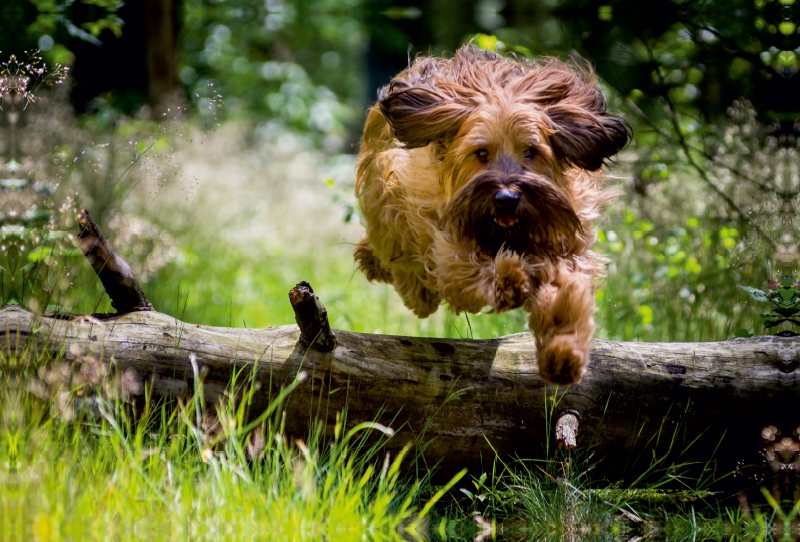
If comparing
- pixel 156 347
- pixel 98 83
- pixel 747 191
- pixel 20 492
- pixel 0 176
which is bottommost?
pixel 20 492

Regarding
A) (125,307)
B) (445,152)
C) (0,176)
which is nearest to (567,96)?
(445,152)

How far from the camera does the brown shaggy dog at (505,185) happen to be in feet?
11.1

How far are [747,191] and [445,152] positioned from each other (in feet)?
9.89

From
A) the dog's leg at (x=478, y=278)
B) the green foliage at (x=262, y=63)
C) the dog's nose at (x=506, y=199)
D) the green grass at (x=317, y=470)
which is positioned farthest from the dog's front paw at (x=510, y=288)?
the green foliage at (x=262, y=63)

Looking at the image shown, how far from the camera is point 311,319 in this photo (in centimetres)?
321

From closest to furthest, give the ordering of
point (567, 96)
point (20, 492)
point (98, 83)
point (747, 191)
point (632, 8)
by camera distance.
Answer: point (20, 492) → point (567, 96) → point (632, 8) → point (747, 191) → point (98, 83)

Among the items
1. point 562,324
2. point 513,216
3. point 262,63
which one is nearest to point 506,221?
point 513,216

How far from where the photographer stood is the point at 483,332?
5.55m

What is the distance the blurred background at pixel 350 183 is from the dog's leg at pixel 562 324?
1.14 meters

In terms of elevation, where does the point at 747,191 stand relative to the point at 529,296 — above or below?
above

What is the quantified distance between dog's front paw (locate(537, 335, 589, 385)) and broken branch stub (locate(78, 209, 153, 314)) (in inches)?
69.5

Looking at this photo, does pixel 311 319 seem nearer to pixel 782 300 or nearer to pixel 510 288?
pixel 510 288

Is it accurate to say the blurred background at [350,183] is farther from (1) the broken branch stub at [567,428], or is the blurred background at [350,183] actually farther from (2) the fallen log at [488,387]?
(1) the broken branch stub at [567,428]

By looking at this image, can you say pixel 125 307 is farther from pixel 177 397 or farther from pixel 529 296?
pixel 529 296
